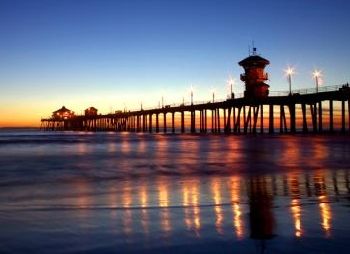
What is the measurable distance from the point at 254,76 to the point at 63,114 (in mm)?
135725

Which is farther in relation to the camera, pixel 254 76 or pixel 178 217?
pixel 254 76

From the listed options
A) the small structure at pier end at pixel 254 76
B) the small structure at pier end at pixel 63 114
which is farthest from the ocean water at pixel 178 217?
the small structure at pier end at pixel 63 114

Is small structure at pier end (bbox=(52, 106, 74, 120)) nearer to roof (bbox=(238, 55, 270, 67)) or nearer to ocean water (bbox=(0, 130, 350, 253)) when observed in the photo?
roof (bbox=(238, 55, 270, 67))

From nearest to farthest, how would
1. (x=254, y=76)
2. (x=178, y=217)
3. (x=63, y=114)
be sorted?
1. (x=178, y=217)
2. (x=254, y=76)
3. (x=63, y=114)

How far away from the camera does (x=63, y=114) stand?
182m

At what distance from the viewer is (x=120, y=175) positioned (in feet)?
46.9

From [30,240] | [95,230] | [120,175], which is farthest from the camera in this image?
[120,175]

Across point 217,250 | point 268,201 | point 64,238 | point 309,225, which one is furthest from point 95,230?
point 268,201

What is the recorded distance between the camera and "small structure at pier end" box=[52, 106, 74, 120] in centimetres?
18212

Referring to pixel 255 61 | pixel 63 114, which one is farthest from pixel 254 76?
pixel 63 114

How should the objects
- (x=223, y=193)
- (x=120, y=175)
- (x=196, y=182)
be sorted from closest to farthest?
(x=223, y=193), (x=196, y=182), (x=120, y=175)

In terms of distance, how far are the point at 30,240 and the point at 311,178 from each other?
29.7 ft

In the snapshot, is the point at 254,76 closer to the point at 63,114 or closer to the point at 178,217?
the point at 178,217

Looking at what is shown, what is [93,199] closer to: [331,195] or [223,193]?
[223,193]
